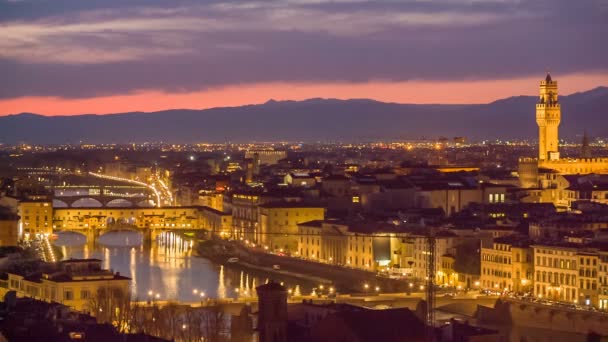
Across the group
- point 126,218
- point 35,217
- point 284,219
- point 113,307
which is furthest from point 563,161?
point 113,307

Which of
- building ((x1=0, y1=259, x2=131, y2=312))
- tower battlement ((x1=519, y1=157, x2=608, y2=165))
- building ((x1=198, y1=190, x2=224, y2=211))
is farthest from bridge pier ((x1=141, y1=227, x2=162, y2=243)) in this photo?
building ((x1=0, y1=259, x2=131, y2=312))

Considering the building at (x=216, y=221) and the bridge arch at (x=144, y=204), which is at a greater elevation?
the bridge arch at (x=144, y=204)

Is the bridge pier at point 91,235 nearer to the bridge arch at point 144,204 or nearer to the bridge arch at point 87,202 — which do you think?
the bridge arch at point 144,204

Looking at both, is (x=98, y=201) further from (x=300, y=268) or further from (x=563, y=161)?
(x=300, y=268)

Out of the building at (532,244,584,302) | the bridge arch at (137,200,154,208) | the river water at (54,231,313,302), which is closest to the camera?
the building at (532,244,584,302)

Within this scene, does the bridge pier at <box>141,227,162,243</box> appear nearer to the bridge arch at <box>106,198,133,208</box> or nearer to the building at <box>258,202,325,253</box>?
the building at <box>258,202,325,253</box>

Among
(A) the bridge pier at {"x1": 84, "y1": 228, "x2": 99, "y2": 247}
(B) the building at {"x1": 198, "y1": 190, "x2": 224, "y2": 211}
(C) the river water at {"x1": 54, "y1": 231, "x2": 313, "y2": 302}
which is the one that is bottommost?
(C) the river water at {"x1": 54, "y1": 231, "x2": 313, "y2": 302}

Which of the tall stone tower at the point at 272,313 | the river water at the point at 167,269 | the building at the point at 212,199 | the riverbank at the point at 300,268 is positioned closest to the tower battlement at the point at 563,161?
the riverbank at the point at 300,268
